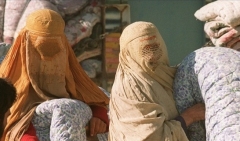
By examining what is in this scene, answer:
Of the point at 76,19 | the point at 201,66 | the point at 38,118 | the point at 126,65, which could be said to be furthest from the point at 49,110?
the point at 76,19

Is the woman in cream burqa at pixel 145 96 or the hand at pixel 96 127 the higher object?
the woman in cream burqa at pixel 145 96

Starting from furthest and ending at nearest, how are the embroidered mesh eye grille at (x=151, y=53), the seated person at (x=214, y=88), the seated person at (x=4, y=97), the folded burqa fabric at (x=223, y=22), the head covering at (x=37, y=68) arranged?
the head covering at (x=37, y=68), the folded burqa fabric at (x=223, y=22), the embroidered mesh eye grille at (x=151, y=53), the seated person at (x=4, y=97), the seated person at (x=214, y=88)

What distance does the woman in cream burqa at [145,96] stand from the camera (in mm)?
6539

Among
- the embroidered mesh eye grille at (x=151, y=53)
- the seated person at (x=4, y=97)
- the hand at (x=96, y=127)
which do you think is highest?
the embroidered mesh eye grille at (x=151, y=53)

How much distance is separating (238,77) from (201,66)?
24 centimetres

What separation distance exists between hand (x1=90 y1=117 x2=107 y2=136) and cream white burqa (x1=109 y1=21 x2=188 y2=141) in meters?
1.09

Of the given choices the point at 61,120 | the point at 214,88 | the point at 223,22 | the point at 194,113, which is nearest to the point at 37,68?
the point at 61,120

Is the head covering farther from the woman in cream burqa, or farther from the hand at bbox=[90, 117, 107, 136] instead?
the woman in cream burqa

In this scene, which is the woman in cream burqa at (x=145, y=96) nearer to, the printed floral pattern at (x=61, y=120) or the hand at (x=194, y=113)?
the hand at (x=194, y=113)

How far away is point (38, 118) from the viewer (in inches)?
307

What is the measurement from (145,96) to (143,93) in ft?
0.07

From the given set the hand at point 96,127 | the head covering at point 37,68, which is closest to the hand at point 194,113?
the hand at point 96,127

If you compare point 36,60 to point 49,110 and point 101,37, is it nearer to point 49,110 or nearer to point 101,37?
point 49,110

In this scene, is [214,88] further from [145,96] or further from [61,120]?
[61,120]
